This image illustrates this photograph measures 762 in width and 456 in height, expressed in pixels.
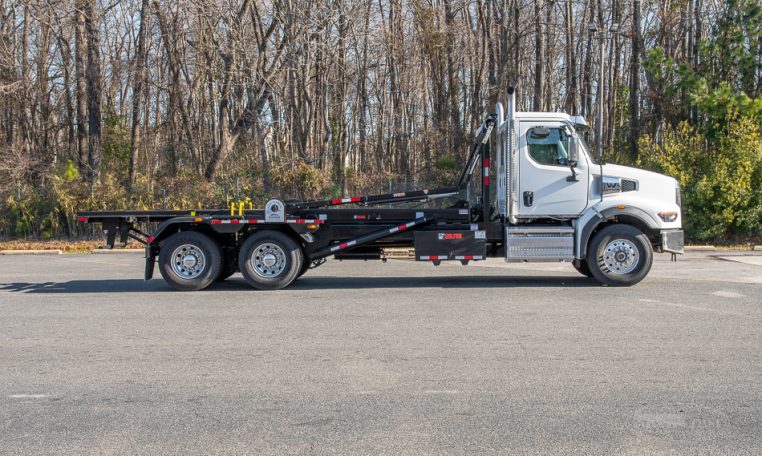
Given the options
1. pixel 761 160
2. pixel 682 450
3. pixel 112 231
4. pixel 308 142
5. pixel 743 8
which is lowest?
pixel 682 450

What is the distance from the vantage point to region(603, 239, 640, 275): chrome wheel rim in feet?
37.7

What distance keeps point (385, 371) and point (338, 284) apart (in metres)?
6.25

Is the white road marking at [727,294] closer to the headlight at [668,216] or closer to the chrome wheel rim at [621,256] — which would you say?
the chrome wheel rim at [621,256]

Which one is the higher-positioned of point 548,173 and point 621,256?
point 548,173

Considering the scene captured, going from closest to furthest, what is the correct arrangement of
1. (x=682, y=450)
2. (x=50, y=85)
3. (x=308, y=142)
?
(x=682, y=450) < (x=308, y=142) < (x=50, y=85)

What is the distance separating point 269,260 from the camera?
1168 cm

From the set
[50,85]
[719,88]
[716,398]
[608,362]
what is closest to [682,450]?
[716,398]

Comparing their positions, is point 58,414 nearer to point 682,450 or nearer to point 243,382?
point 243,382

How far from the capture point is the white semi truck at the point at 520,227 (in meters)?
11.6

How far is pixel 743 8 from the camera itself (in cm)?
2352

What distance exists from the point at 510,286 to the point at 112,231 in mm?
6992

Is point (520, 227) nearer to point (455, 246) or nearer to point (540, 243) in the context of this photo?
point (540, 243)

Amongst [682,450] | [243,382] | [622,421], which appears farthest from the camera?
[243,382]

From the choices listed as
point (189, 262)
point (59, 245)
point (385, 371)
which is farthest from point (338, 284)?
point (59, 245)
